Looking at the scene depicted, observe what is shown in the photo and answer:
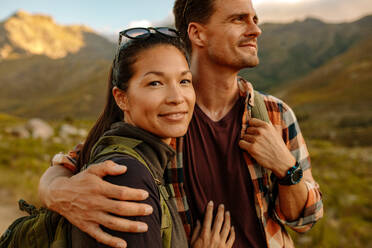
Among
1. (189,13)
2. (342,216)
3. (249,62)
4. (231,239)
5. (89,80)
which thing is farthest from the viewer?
(89,80)

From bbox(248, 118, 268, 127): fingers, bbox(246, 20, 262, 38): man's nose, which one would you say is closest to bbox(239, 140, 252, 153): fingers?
bbox(248, 118, 268, 127): fingers

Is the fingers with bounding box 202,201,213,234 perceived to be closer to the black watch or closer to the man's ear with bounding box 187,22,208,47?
the black watch

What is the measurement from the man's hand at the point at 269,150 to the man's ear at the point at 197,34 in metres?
1.17

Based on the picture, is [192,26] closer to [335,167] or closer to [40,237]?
[40,237]

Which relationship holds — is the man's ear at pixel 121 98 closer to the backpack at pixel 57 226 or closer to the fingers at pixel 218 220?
the backpack at pixel 57 226

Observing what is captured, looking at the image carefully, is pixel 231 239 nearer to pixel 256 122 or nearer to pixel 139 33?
pixel 256 122

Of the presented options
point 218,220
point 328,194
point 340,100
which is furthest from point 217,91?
point 340,100

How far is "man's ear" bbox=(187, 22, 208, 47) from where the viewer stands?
3.03 meters

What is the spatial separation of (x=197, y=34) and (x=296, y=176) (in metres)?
1.74

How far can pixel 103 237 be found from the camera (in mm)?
1455

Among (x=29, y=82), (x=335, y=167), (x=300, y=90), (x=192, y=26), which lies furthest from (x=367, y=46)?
(x=29, y=82)

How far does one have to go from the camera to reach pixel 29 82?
17875 centimetres

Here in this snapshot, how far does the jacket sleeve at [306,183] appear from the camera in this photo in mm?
2379

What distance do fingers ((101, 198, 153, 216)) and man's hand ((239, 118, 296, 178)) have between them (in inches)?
45.3
